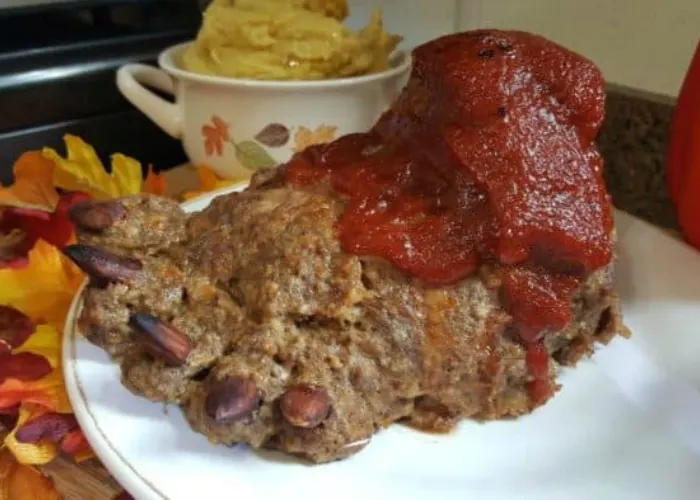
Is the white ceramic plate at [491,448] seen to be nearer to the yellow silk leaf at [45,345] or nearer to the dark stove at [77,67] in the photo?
the yellow silk leaf at [45,345]

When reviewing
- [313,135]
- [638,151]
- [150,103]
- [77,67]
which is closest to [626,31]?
[638,151]

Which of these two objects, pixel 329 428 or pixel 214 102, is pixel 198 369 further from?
pixel 214 102

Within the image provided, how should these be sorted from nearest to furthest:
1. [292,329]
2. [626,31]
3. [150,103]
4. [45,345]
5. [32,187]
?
[292,329]
[45,345]
[32,187]
[150,103]
[626,31]

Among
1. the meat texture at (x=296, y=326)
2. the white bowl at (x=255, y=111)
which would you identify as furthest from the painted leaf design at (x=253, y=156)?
the meat texture at (x=296, y=326)

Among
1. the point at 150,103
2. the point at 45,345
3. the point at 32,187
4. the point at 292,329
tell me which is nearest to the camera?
the point at 292,329

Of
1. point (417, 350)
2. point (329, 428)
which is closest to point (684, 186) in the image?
point (417, 350)

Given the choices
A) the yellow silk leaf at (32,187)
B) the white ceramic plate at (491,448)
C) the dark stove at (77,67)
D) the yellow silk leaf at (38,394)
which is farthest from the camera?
the dark stove at (77,67)

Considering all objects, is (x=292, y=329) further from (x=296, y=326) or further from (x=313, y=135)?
(x=313, y=135)
